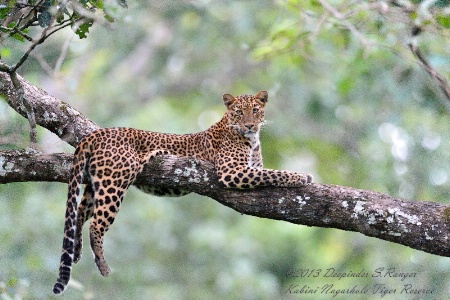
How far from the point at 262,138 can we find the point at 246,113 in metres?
14.7

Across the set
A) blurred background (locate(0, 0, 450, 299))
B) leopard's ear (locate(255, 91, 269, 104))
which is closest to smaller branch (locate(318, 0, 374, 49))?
blurred background (locate(0, 0, 450, 299))

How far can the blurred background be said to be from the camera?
14.5 meters

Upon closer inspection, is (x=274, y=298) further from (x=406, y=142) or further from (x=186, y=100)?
(x=186, y=100)

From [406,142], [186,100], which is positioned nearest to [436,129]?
[406,142]

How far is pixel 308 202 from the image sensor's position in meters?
7.21

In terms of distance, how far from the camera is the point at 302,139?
2356 cm

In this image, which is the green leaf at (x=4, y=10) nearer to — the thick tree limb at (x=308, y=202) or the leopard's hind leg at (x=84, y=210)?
the thick tree limb at (x=308, y=202)

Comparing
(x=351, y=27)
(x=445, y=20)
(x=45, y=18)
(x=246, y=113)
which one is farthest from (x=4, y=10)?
(x=351, y=27)

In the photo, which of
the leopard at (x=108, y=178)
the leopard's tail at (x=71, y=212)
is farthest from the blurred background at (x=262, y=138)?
the leopard's tail at (x=71, y=212)

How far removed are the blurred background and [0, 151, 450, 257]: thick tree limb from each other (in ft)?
11.6

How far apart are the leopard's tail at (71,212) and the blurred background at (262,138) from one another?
352cm

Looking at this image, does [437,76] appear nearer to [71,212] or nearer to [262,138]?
[71,212]

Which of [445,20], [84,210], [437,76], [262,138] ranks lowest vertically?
[262,138]

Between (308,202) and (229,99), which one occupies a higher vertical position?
(308,202)
